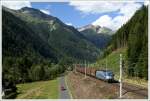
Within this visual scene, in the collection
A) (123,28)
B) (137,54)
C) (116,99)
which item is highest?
(123,28)

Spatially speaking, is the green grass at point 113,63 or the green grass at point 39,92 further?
the green grass at point 113,63

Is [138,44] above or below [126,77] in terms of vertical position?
above

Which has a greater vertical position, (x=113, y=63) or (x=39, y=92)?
(x=113, y=63)

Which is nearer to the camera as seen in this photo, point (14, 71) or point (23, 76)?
point (14, 71)

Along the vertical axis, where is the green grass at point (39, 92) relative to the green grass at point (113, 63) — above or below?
below

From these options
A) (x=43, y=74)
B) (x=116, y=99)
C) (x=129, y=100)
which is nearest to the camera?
(x=129, y=100)

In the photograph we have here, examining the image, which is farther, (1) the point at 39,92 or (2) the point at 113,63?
(2) the point at 113,63

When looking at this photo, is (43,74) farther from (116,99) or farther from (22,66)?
(116,99)

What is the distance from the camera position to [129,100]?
110 ft

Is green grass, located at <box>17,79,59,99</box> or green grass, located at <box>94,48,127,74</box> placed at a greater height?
green grass, located at <box>94,48,127,74</box>

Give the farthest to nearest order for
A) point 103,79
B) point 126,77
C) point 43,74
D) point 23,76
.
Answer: point 43,74, point 23,76, point 126,77, point 103,79

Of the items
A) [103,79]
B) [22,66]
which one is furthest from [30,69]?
[103,79]

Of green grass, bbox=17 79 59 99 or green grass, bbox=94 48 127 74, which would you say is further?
green grass, bbox=94 48 127 74

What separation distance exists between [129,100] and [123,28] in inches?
6129
